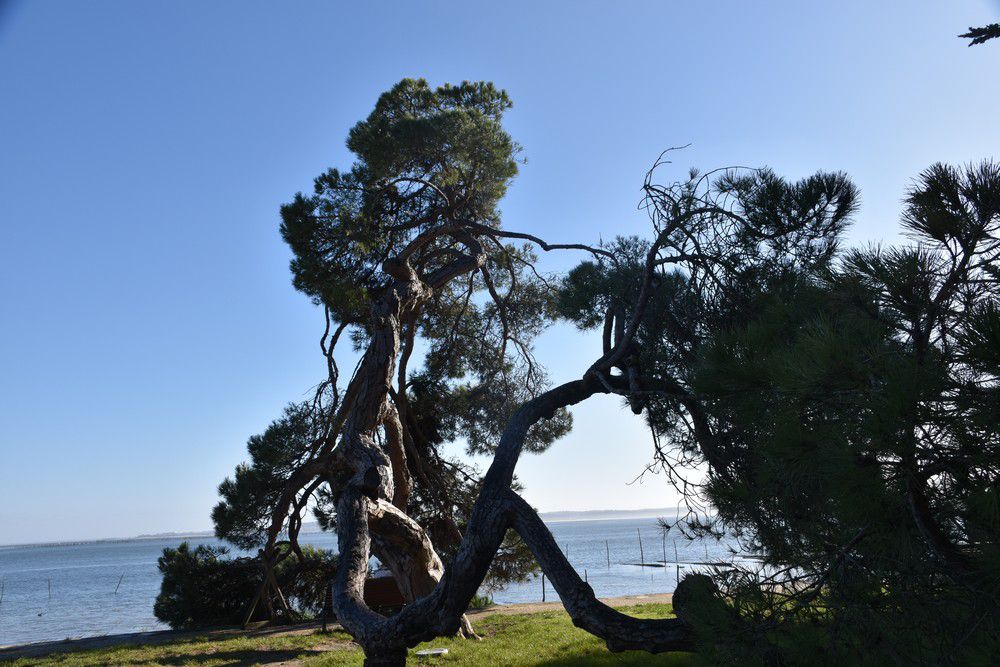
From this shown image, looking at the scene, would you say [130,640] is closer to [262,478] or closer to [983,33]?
[262,478]

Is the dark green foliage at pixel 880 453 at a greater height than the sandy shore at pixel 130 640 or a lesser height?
greater

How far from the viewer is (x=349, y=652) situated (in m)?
7.79

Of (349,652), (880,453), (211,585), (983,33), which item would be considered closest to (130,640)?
(211,585)

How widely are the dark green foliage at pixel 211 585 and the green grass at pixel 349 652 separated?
8.48 ft

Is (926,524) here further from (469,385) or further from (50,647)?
(50,647)

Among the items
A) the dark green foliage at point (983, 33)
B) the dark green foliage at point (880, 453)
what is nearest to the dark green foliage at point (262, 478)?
the dark green foliage at point (880, 453)

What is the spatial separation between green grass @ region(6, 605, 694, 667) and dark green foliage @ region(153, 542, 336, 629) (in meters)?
2.58

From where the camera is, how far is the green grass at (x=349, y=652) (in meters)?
7.05

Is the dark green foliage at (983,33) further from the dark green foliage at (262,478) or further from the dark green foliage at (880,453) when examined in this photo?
the dark green foliage at (262,478)

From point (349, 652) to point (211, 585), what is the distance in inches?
209

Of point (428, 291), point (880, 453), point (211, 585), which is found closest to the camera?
point (880, 453)

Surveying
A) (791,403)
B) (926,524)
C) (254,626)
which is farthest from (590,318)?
(254,626)

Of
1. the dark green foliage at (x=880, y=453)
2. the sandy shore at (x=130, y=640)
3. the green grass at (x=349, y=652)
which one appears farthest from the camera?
the sandy shore at (x=130, y=640)

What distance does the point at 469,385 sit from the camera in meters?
9.81
